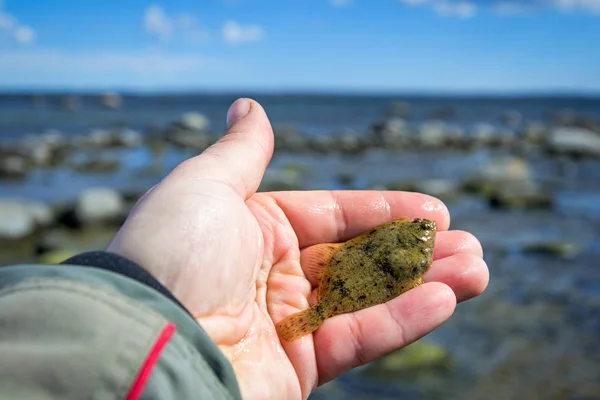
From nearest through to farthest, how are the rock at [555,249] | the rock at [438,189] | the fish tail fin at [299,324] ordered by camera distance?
the fish tail fin at [299,324] < the rock at [555,249] < the rock at [438,189]

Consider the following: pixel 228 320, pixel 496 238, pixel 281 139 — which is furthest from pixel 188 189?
pixel 281 139

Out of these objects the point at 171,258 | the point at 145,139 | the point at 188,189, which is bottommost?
the point at 145,139

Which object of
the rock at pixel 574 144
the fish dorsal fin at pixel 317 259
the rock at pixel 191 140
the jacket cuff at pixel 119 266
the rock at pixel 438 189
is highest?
the jacket cuff at pixel 119 266

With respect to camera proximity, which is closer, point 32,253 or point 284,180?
point 32,253

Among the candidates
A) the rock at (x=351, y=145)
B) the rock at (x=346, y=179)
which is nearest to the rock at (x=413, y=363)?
the rock at (x=346, y=179)

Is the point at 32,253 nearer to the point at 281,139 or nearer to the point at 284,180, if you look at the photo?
the point at 284,180

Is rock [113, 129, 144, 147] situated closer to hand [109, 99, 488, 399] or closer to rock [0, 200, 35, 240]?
rock [0, 200, 35, 240]

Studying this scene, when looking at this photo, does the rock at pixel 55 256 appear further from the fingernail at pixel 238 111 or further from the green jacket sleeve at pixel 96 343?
the green jacket sleeve at pixel 96 343
